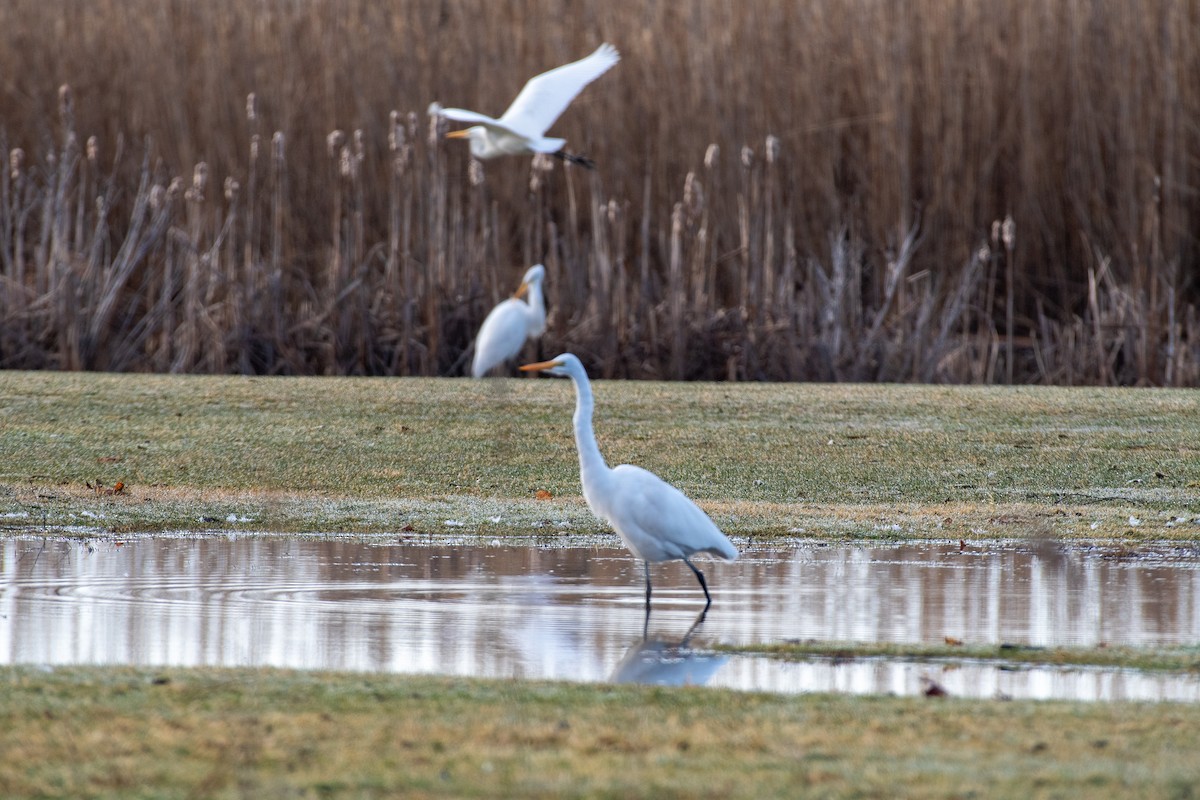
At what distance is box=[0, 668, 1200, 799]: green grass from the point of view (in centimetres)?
330

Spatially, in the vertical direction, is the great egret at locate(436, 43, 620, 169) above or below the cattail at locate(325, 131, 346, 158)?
below

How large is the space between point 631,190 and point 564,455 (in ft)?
18.7

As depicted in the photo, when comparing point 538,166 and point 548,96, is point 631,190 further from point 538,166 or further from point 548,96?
point 548,96

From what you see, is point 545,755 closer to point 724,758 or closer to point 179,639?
point 724,758

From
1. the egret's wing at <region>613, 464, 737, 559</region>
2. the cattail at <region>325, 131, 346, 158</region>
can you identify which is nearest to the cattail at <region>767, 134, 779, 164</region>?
the cattail at <region>325, 131, 346, 158</region>

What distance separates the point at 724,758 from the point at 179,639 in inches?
87.2

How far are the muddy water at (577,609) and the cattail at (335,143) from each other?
6.49 m

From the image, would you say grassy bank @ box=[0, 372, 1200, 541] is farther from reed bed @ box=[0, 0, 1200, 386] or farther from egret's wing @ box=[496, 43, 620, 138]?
egret's wing @ box=[496, 43, 620, 138]

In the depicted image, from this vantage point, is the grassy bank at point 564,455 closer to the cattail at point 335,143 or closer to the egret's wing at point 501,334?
the egret's wing at point 501,334

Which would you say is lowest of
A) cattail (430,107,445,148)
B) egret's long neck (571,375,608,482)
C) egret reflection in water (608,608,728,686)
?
egret reflection in water (608,608,728,686)

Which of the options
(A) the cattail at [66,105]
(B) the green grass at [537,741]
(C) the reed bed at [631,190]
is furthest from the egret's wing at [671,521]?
A: (A) the cattail at [66,105]

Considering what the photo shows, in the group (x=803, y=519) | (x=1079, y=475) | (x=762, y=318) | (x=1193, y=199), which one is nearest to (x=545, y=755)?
(x=803, y=519)

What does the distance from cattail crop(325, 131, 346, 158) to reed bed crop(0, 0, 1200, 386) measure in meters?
0.07

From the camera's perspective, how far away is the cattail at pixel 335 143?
13.3 metres
